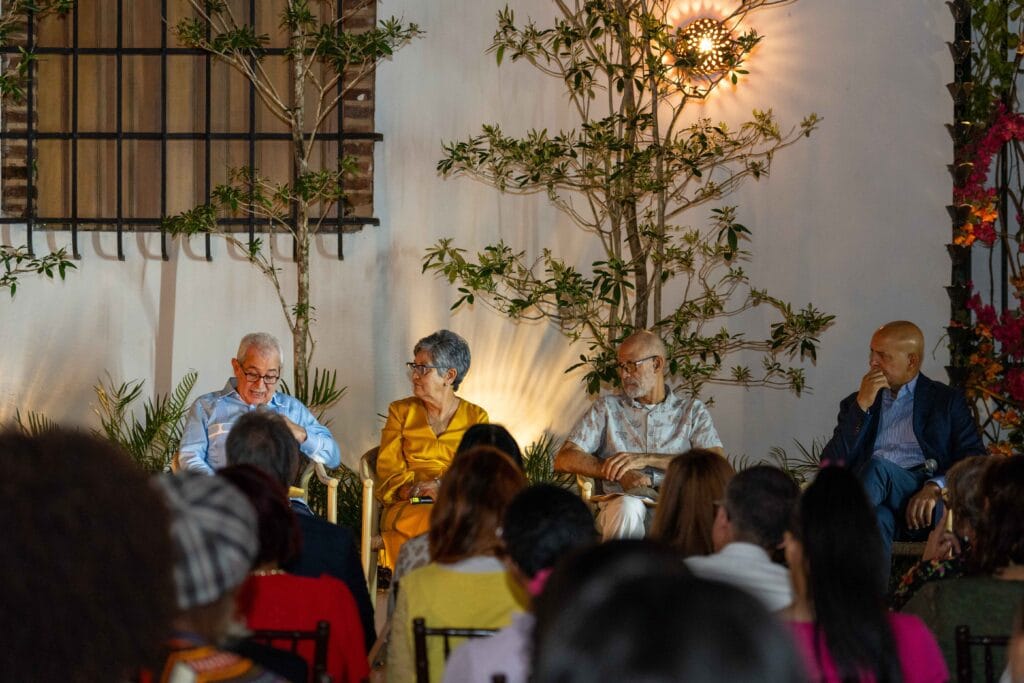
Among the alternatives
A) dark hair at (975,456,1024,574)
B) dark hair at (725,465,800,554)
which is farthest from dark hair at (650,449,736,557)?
dark hair at (975,456,1024,574)

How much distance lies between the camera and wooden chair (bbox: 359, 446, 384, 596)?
4766mm

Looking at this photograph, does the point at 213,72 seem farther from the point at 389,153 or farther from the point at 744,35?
the point at 744,35

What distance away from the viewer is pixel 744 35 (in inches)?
237

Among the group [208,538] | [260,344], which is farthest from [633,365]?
[208,538]

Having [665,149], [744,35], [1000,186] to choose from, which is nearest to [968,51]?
[1000,186]

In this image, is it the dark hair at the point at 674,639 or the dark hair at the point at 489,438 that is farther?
the dark hair at the point at 489,438

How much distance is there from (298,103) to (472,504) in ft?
12.5

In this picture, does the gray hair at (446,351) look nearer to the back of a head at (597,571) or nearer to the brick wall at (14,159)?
the brick wall at (14,159)

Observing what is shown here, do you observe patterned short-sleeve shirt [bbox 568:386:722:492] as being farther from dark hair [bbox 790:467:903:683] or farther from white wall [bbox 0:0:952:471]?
dark hair [bbox 790:467:903:683]

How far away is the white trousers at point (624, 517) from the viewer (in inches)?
171

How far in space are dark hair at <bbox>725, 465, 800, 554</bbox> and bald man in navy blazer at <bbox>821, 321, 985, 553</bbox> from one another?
214 cm

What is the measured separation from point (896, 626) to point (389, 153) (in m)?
4.62

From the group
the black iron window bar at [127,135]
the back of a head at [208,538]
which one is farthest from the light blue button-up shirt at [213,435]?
the back of a head at [208,538]

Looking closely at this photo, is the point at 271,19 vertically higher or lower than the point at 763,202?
higher
